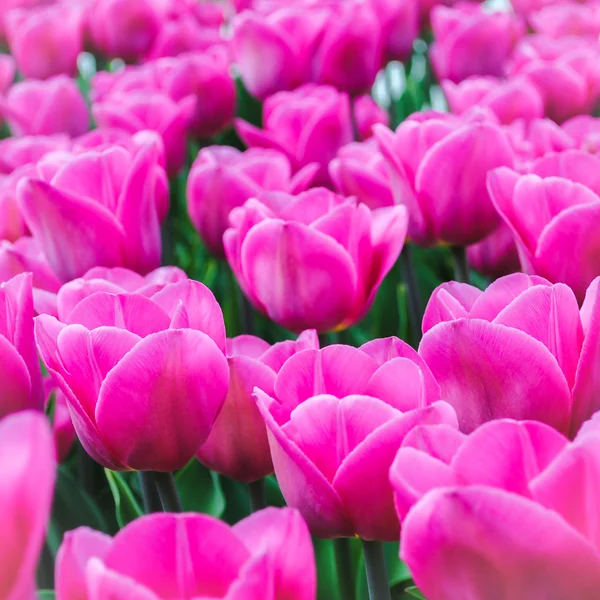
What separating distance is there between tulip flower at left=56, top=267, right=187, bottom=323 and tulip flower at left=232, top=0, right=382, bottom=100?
1.52 ft

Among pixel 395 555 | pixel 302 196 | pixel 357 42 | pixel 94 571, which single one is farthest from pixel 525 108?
pixel 94 571

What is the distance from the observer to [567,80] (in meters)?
0.87

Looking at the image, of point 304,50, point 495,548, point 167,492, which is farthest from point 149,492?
point 304,50

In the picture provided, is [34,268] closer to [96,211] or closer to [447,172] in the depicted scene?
[96,211]

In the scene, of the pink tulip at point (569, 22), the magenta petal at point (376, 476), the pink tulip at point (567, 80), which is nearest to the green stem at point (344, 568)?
the magenta petal at point (376, 476)

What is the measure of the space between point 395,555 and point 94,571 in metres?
0.31

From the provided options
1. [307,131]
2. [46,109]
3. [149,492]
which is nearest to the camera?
[149,492]

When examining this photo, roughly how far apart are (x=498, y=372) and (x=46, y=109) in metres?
0.73

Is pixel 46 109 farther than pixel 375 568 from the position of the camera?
Yes

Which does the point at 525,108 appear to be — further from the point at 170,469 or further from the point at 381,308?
the point at 170,469

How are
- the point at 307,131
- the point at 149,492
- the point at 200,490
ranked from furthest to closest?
the point at 307,131 → the point at 200,490 → the point at 149,492

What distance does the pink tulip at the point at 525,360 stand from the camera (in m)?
0.37

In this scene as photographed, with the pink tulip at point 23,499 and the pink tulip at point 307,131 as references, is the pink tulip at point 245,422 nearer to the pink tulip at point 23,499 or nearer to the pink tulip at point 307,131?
the pink tulip at point 23,499

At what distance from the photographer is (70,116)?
994mm
